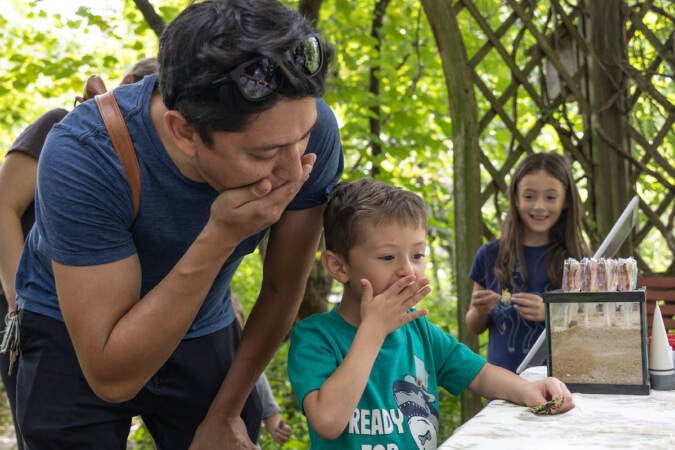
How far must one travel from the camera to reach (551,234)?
Answer: 2.99 m

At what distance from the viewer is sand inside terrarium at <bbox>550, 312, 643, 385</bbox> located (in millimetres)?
1473

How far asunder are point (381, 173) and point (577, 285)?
3260mm

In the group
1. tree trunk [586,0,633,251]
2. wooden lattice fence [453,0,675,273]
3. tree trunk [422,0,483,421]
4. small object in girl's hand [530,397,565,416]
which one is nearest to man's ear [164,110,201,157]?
small object in girl's hand [530,397,565,416]

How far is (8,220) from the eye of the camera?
83.7 inches

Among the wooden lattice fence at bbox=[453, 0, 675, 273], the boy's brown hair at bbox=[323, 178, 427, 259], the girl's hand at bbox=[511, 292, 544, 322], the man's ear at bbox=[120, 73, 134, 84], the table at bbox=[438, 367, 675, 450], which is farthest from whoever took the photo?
the wooden lattice fence at bbox=[453, 0, 675, 273]

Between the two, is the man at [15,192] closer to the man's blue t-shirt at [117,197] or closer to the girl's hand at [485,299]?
the man's blue t-shirt at [117,197]

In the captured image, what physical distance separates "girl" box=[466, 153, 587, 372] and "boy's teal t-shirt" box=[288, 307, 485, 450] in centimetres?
116

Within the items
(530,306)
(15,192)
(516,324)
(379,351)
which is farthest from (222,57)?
(516,324)

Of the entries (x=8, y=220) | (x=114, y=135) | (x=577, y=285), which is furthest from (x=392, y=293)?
(x=8, y=220)

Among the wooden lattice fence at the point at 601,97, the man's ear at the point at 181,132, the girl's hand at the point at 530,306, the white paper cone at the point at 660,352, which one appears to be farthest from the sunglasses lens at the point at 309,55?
the wooden lattice fence at the point at 601,97

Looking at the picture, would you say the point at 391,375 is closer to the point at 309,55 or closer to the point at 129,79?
the point at 309,55

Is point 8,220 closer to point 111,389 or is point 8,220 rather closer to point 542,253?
point 111,389

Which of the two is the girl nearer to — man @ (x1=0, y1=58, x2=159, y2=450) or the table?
the table

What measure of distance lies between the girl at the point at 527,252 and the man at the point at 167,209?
1414mm
